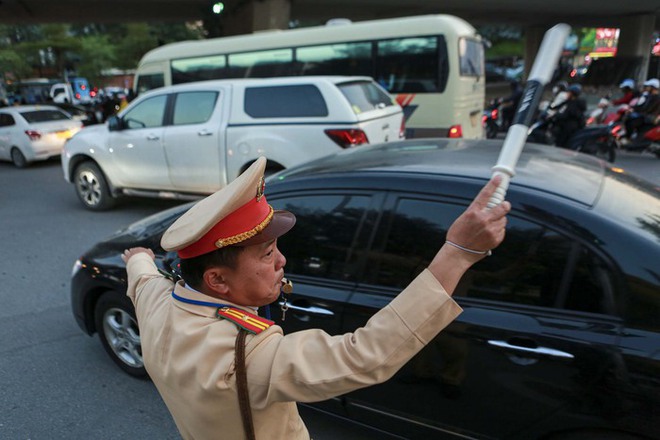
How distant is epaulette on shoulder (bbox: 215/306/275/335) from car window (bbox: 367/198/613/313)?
123 centimetres

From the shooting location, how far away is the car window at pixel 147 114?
Answer: 7.18 meters

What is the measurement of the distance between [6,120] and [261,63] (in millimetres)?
7020

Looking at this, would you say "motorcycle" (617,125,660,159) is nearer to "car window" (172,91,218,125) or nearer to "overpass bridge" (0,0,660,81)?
"car window" (172,91,218,125)

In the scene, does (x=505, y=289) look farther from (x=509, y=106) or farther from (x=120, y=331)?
(x=509, y=106)

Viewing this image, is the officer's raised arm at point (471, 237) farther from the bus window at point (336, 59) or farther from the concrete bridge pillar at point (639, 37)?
the concrete bridge pillar at point (639, 37)

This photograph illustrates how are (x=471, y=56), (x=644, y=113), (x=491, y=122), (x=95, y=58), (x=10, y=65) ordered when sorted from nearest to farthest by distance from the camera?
(x=471, y=56)
(x=644, y=113)
(x=491, y=122)
(x=10, y=65)
(x=95, y=58)

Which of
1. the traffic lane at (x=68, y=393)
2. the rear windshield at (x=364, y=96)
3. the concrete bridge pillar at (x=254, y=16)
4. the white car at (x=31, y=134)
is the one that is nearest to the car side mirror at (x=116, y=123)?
the rear windshield at (x=364, y=96)

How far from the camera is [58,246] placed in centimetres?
610

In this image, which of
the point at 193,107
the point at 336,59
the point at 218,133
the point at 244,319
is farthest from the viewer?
the point at 336,59

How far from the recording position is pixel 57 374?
3.39 metres

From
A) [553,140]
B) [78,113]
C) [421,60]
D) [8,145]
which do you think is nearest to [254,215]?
[421,60]

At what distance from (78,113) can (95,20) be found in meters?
9.77

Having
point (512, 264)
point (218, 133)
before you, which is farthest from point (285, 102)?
point (512, 264)

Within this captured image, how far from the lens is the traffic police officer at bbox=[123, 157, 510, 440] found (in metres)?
0.96
